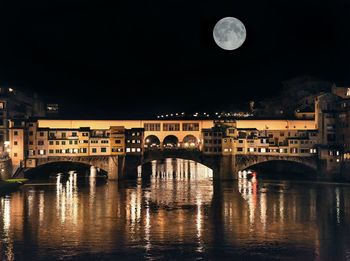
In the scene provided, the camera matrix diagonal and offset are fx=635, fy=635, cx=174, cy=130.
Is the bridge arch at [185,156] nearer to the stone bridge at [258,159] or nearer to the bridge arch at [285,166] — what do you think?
the stone bridge at [258,159]

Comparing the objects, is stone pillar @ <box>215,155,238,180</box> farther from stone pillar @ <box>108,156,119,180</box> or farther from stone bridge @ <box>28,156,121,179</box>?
stone bridge @ <box>28,156,121,179</box>

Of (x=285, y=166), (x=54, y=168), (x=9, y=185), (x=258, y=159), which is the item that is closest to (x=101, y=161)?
(x=54, y=168)

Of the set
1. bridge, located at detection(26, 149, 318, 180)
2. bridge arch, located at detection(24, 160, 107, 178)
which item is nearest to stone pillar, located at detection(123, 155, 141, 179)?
bridge, located at detection(26, 149, 318, 180)

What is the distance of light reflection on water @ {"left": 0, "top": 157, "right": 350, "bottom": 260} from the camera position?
134 feet

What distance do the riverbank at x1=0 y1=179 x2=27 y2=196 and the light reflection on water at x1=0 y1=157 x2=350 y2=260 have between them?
3.92 feet

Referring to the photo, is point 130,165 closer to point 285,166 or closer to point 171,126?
point 171,126

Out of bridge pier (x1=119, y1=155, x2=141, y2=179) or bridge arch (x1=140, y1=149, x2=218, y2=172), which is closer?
bridge arch (x1=140, y1=149, x2=218, y2=172)

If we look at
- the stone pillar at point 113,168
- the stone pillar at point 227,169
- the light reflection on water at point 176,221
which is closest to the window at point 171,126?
the stone pillar at point 113,168

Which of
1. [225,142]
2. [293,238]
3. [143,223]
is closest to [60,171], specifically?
[225,142]

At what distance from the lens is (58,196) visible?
6525 cm

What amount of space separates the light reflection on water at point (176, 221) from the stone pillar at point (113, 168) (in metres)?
5.56

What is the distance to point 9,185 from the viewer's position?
6938 centimetres

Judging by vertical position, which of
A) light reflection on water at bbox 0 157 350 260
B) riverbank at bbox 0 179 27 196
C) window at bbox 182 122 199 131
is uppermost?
window at bbox 182 122 199 131

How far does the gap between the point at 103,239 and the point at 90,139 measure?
4161cm
